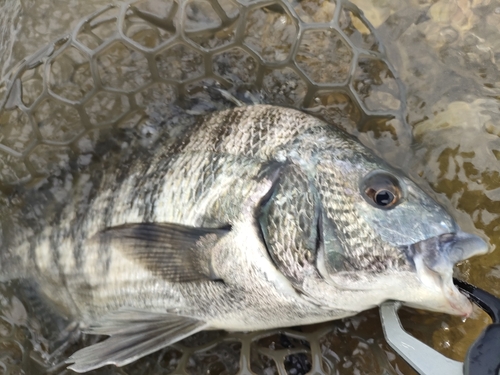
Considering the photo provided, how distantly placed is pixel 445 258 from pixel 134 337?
139 centimetres

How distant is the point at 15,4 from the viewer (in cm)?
248

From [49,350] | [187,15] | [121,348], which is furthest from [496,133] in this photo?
[49,350]

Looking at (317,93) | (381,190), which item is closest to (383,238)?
(381,190)

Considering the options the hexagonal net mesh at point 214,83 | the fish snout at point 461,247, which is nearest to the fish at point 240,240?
the fish snout at point 461,247

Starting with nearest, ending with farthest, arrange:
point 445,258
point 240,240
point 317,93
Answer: point 445,258
point 240,240
point 317,93

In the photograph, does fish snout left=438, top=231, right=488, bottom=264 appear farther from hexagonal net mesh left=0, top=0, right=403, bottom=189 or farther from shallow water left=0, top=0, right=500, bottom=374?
hexagonal net mesh left=0, top=0, right=403, bottom=189

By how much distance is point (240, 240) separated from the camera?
71.1 inches

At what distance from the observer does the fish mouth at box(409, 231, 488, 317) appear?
1.45m

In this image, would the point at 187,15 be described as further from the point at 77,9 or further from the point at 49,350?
the point at 49,350

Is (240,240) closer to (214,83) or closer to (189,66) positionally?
(214,83)

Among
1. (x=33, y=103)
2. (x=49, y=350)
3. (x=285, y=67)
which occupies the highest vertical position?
(x=285, y=67)

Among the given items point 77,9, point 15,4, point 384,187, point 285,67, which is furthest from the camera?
point 15,4

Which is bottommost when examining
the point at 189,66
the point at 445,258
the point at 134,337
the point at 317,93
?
the point at 134,337

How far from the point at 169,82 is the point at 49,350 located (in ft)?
5.32
